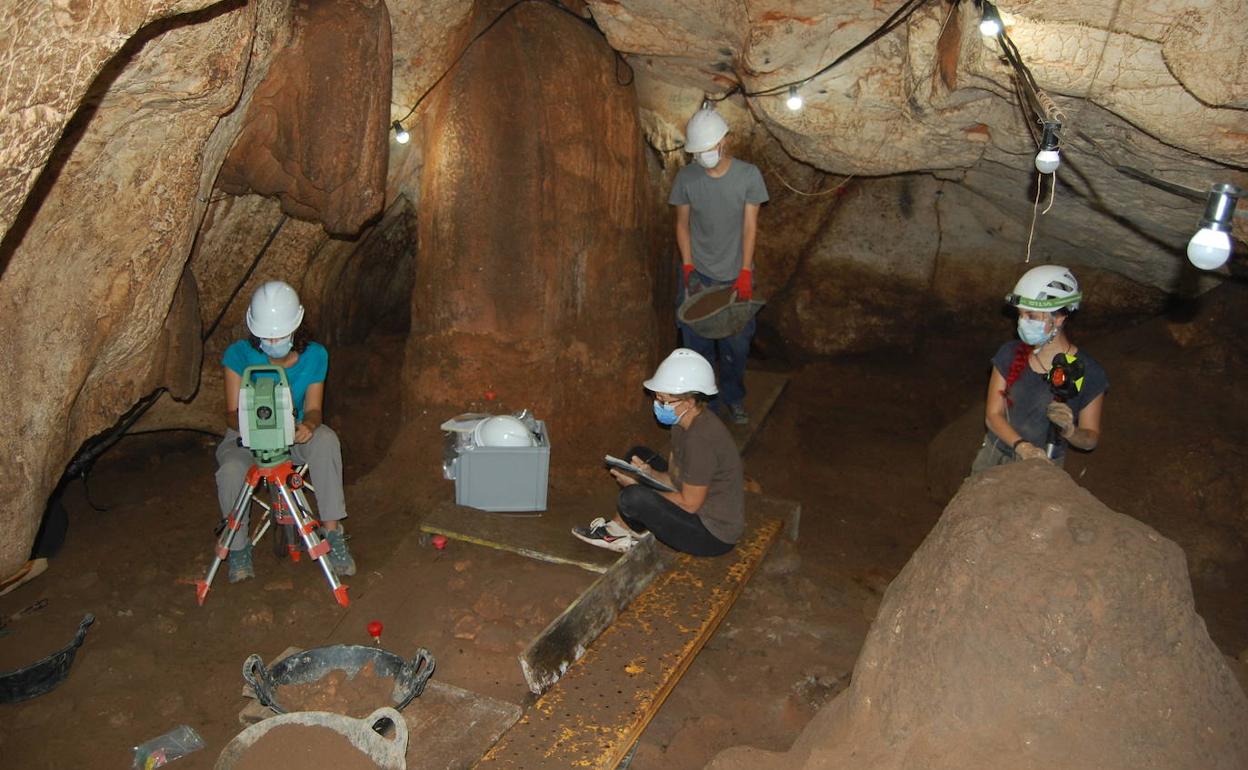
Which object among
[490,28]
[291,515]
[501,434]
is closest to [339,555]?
[291,515]

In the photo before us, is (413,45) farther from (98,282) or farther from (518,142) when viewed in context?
(98,282)

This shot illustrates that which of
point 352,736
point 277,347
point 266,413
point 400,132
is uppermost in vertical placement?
point 400,132

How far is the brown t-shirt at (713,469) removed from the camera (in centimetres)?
509

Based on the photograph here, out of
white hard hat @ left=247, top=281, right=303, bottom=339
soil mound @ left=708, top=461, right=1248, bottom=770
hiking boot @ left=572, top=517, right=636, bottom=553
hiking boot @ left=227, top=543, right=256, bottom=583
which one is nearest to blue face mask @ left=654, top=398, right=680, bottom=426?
hiking boot @ left=572, top=517, right=636, bottom=553

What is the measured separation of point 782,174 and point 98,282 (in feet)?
19.4

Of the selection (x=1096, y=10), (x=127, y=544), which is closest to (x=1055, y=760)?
(x=1096, y=10)

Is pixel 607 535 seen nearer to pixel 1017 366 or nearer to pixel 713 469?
pixel 713 469

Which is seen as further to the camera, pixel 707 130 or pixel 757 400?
pixel 757 400

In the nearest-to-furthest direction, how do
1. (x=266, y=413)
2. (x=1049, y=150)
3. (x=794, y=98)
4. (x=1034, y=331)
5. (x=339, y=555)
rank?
1. (x=1049, y=150)
2. (x=1034, y=331)
3. (x=266, y=413)
4. (x=339, y=555)
5. (x=794, y=98)

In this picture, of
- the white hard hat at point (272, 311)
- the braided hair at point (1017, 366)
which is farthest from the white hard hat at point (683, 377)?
the white hard hat at point (272, 311)

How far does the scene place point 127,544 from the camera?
Result: 603 cm

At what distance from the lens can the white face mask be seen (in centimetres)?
645

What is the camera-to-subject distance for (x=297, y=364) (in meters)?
5.59

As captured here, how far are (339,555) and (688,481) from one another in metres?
2.24
